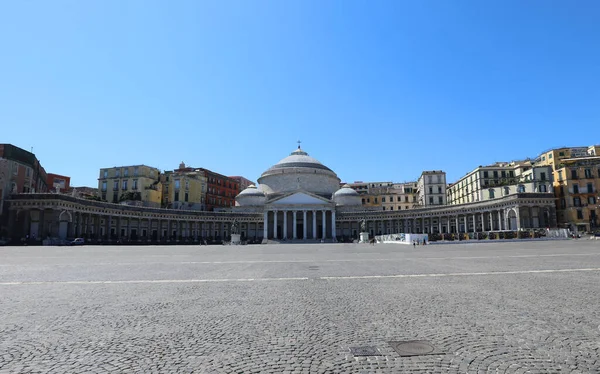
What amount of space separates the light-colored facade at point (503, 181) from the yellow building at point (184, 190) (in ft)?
195

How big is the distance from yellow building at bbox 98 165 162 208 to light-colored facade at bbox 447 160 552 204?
219 feet

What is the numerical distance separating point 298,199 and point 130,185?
3450 centimetres

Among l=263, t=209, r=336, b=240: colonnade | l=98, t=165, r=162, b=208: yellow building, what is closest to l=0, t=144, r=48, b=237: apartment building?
l=98, t=165, r=162, b=208: yellow building

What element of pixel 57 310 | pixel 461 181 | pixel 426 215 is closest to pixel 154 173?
pixel 426 215

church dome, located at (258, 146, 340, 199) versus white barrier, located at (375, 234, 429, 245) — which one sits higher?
church dome, located at (258, 146, 340, 199)

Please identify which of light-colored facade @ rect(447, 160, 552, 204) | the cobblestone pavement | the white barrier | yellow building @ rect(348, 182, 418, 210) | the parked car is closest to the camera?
the cobblestone pavement

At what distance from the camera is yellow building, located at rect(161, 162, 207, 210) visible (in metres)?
85.1

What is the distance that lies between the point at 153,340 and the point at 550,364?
4.99 meters

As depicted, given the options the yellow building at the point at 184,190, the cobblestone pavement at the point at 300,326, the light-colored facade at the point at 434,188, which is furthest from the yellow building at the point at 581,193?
the yellow building at the point at 184,190

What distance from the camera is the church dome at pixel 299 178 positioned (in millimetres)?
94688

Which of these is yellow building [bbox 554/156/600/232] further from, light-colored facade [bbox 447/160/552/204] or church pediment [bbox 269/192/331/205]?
church pediment [bbox 269/192/331/205]

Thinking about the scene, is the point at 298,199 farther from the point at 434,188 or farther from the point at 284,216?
the point at 434,188

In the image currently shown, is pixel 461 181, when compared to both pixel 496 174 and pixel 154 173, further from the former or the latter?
pixel 154 173

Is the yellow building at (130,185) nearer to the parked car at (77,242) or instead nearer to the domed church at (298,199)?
the domed church at (298,199)
